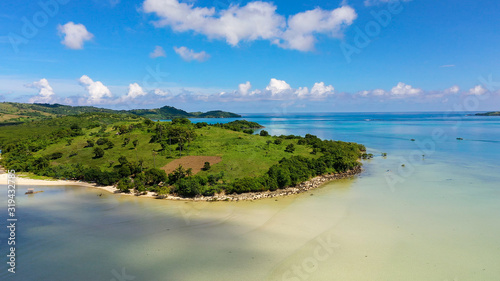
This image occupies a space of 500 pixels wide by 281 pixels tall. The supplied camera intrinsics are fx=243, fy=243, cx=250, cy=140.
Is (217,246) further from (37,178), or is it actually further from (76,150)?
(76,150)

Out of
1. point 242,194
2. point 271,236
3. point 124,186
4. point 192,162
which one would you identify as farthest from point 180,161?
point 271,236

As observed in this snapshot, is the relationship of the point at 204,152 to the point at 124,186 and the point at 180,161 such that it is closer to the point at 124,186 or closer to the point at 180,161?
the point at 180,161

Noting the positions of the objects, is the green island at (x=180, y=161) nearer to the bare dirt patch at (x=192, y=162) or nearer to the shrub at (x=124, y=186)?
the shrub at (x=124, y=186)

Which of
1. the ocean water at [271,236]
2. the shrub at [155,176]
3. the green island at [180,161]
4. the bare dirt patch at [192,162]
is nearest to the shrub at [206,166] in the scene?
the green island at [180,161]

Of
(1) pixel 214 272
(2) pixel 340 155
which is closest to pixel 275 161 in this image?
(2) pixel 340 155

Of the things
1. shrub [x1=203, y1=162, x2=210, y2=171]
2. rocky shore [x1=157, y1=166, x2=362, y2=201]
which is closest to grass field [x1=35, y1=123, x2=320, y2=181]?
shrub [x1=203, y1=162, x2=210, y2=171]

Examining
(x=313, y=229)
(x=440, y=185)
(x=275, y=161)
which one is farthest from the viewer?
(x=275, y=161)
